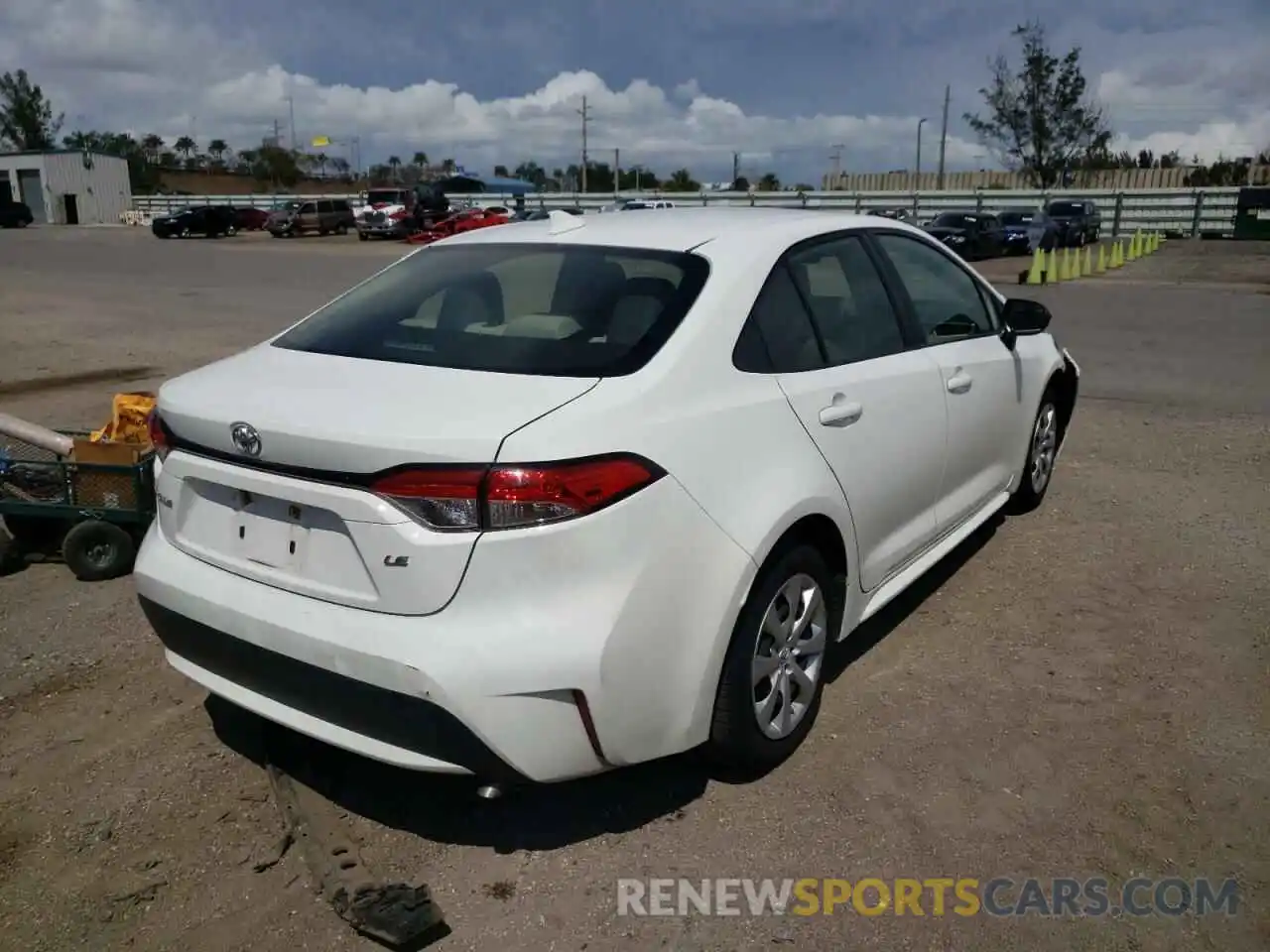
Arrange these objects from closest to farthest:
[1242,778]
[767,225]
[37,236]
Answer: [1242,778]
[767,225]
[37,236]

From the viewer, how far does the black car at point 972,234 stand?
1166 inches

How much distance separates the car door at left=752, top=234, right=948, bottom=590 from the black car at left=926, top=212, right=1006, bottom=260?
2681 centimetres

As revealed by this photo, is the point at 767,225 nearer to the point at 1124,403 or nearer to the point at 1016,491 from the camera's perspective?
the point at 1016,491

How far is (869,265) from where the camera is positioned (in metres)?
4.01

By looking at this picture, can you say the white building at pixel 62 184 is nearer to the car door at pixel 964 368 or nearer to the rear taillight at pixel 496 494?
the car door at pixel 964 368

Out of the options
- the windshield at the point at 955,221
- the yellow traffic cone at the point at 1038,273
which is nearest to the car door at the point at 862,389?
the yellow traffic cone at the point at 1038,273

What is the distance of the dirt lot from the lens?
2.63 metres

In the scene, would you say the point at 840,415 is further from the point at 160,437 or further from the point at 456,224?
the point at 456,224

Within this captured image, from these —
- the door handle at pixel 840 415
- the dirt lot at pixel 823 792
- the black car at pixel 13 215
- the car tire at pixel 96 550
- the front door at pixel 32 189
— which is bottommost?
the dirt lot at pixel 823 792

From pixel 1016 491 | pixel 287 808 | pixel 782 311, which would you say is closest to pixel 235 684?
pixel 287 808

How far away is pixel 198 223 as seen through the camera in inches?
1861

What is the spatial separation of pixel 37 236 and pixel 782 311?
52059mm

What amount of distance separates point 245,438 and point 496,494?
2.46 ft

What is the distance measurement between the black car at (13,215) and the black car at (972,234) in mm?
48743
